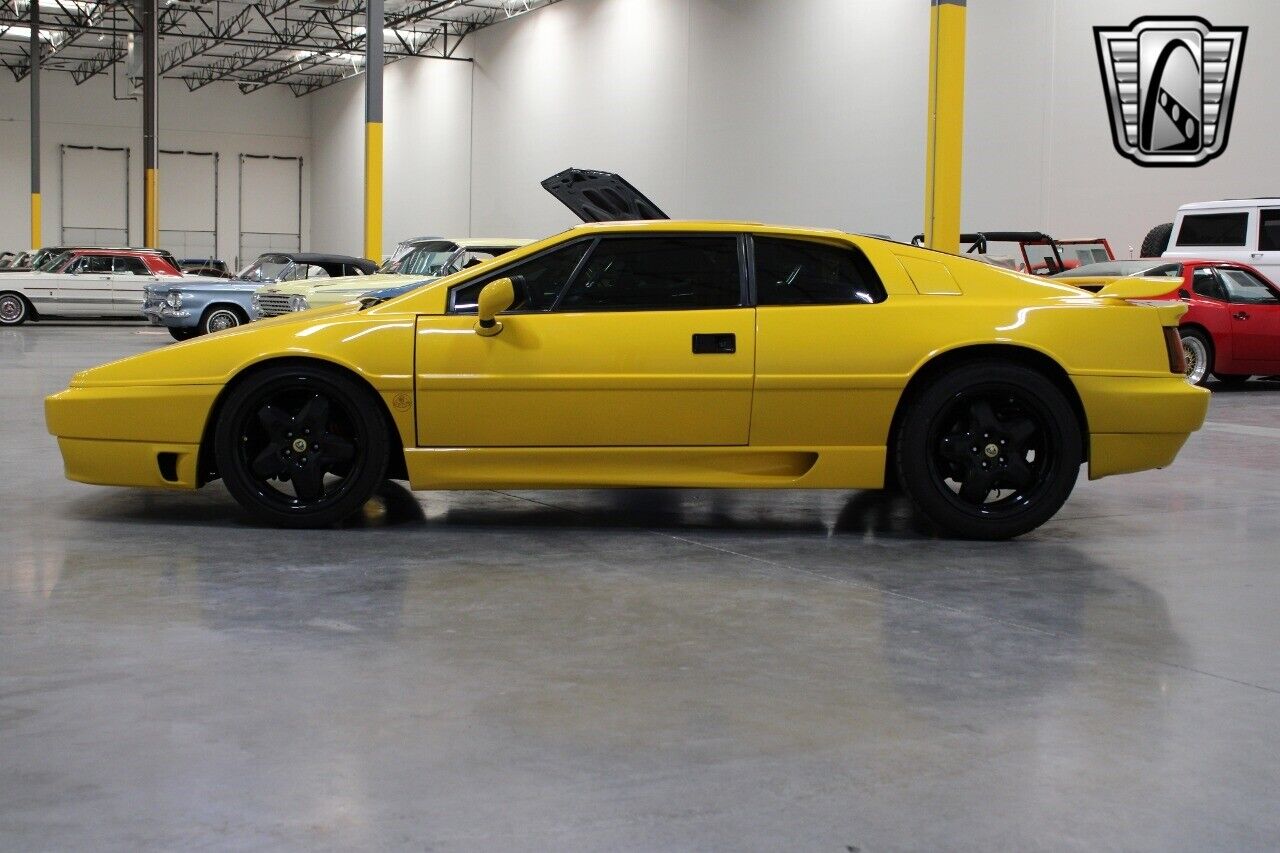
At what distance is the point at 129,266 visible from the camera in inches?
928

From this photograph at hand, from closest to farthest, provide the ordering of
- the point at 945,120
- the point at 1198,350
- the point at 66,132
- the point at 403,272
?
the point at 945,120 → the point at 1198,350 → the point at 403,272 → the point at 66,132

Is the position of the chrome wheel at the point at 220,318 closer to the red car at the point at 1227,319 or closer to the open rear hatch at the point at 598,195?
the open rear hatch at the point at 598,195

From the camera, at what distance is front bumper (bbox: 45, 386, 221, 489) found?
5.46 meters

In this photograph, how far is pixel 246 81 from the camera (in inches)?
1932

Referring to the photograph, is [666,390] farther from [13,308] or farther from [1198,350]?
[13,308]

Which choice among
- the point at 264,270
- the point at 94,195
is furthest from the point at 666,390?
the point at 94,195

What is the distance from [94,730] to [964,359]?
364 centimetres

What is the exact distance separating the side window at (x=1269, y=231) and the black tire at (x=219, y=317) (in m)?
13.0

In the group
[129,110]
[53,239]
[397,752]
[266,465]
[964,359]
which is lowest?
[397,752]

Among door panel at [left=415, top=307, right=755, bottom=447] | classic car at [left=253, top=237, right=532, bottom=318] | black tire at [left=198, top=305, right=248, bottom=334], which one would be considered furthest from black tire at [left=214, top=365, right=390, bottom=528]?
black tire at [left=198, top=305, right=248, bottom=334]

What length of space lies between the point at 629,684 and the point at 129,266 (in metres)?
22.2

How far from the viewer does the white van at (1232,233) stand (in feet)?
52.0

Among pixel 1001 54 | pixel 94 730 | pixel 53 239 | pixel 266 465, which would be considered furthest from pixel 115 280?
pixel 53 239

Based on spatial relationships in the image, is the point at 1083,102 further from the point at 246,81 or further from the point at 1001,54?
the point at 246,81
